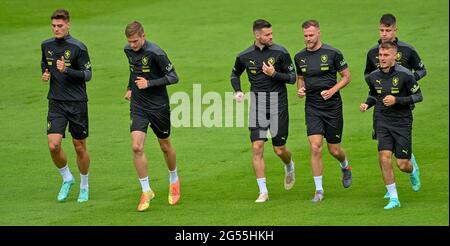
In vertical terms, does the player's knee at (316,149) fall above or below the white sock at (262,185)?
above

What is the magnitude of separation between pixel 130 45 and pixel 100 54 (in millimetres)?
12750

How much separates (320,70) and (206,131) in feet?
21.3

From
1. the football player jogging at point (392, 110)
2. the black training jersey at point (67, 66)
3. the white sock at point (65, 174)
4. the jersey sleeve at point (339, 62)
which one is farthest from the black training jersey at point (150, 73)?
the football player jogging at point (392, 110)

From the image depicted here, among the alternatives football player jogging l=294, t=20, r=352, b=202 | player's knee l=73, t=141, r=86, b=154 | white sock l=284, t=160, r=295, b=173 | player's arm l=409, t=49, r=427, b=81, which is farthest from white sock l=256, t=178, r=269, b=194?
player's arm l=409, t=49, r=427, b=81

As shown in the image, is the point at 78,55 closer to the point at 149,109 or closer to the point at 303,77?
the point at 149,109

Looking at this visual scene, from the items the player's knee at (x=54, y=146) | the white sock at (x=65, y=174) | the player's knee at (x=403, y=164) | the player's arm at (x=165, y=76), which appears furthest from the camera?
the white sock at (x=65, y=174)

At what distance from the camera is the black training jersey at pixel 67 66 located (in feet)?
60.9

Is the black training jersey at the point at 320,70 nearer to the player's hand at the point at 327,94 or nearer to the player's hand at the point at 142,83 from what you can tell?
the player's hand at the point at 327,94

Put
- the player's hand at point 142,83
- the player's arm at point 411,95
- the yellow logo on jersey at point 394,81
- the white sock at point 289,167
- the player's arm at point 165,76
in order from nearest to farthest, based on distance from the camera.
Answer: the player's arm at point 411,95, the yellow logo on jersey at point 394,81, the player's hand at point 142,83, the player's arm at point 165,76, the white sock at point 289,167

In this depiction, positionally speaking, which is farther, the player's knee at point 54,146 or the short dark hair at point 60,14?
the player's knee at point 54,146

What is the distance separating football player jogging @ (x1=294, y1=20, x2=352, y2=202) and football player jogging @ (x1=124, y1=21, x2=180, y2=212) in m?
1.96

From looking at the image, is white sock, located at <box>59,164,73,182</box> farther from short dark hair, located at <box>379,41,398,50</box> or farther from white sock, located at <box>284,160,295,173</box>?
short dark hair, located at <box>379,41,398,50</box>

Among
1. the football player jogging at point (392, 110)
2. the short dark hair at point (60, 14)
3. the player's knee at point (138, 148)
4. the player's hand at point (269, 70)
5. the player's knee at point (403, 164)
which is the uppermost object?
the short dark hair at point (60, 14)

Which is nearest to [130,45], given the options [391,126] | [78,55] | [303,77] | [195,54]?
[78,55]
